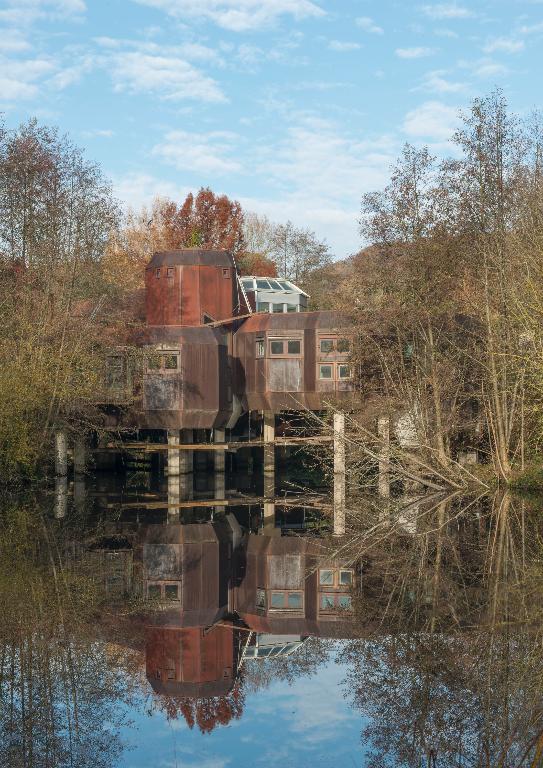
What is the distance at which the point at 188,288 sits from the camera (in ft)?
121

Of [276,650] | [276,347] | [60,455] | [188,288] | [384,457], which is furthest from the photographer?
[188,288]

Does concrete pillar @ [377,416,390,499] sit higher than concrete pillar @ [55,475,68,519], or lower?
higher

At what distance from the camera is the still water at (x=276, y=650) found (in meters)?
7.45

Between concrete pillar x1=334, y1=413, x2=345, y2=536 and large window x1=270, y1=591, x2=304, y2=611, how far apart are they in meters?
6.57

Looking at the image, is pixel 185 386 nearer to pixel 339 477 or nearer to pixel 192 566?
pixel 339 477

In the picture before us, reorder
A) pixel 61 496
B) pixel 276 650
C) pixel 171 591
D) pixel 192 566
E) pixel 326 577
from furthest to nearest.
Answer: pixel 61 496 < pixel 192 566 < pixel 326 577 < pixel 171 591 < pixel 276 650

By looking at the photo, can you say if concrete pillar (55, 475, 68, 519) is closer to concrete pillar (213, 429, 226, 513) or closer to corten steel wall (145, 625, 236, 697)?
concrete pillar (213, 429, 226, 513)

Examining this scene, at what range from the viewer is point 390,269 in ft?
95.7

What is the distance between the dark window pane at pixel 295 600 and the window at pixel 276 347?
22320 mm

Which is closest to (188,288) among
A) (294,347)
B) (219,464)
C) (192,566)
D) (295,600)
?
(294,347)

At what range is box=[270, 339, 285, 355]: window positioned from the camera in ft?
116

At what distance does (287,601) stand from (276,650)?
2365 mm

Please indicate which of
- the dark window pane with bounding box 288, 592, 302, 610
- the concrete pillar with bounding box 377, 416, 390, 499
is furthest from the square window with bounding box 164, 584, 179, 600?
the concrete pillar with bounding box 377, 416, 390, 499

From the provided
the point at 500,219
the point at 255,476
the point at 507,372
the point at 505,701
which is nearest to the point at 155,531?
the point at 507,372
